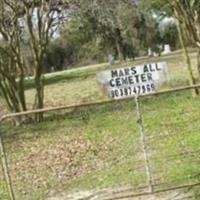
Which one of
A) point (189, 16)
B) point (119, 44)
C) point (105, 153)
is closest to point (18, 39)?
point (189, 16)

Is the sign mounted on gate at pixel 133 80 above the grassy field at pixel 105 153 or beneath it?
above

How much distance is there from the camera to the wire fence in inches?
307

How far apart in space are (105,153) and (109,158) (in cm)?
41

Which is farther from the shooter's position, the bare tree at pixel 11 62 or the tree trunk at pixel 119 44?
the tree trunk at pixel 119 44

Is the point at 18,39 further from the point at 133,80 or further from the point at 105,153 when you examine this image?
the point at 133,80

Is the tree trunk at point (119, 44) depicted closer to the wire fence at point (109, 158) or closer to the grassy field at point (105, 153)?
the grassy field at point (105, 153)

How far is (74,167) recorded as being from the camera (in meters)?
9.70

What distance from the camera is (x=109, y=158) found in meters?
10.1

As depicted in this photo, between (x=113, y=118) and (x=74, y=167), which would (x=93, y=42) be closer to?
(x=113, y=118)

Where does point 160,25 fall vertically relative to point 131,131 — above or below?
above

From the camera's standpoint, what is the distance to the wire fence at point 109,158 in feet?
25.6

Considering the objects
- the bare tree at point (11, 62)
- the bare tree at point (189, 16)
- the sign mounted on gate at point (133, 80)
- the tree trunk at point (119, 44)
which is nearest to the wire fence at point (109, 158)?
the sign mounted on gate at point (133, 80)

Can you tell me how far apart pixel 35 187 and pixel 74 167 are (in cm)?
109

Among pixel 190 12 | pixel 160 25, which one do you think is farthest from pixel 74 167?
pixel 160 25
